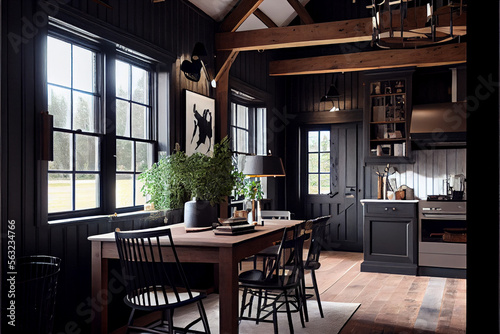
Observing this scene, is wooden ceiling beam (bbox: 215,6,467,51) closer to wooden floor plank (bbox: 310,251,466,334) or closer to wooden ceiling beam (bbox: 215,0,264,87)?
wooden ceiling beam (bbox: 215,0,264,87)

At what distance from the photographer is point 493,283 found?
850 mm

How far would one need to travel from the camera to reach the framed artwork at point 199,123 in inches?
205

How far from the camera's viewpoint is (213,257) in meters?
3.26

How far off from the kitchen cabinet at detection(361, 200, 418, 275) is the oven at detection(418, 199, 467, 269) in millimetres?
115

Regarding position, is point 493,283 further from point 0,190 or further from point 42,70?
point 42,70

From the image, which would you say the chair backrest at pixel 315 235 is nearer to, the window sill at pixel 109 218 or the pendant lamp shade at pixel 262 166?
the pendant lamp shade at pixel 262 166

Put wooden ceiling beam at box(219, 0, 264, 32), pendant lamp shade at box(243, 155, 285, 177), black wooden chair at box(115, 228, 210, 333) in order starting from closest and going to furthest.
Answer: black wooden chair at box(115, 228, 210, 333) → pendant lamp shade at box(243, 155, 285, 177) → wooden ceiling beam at box(219, 0, 264, 32)

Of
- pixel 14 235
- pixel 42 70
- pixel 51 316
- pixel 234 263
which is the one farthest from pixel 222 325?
pixel 42 70

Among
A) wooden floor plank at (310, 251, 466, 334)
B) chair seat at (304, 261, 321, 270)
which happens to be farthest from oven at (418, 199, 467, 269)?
chair seat at (304, 261, 321, 270)

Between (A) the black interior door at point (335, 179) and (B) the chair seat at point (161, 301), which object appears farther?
(A) the black interior door at point (335, 179)

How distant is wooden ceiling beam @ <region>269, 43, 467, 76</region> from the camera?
6637 mm

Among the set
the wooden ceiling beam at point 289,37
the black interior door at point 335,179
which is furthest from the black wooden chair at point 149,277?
the black interior door at point 335,179

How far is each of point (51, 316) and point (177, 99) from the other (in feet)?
8.99

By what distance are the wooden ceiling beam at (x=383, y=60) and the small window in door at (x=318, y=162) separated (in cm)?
145
